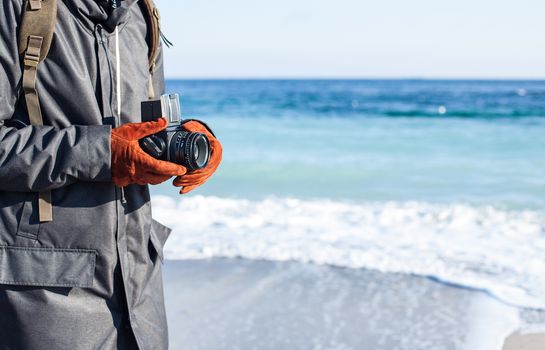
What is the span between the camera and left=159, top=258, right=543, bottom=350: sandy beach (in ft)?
11.8

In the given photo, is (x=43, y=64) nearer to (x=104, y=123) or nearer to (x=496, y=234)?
(x=104, y=123)

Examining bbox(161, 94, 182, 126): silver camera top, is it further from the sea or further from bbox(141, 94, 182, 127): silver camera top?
the sea

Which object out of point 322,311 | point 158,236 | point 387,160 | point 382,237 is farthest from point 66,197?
point 387,160

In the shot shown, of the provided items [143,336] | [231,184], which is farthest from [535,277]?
[231,184]

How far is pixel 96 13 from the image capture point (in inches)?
64.0

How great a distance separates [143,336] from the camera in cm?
178

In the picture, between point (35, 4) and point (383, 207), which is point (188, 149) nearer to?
point (35, 4)

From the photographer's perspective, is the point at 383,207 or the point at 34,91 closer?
the point at 34,91

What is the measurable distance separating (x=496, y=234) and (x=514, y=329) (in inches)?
100

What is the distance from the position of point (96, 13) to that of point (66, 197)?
1.39 feet

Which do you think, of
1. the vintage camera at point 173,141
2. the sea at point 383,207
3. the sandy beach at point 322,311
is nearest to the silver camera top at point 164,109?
the vintage camera at point 173,141

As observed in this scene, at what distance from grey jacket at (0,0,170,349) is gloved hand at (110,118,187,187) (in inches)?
1.1

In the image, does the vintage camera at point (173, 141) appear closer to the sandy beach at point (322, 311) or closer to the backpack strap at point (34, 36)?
the backpack strap at point (34, 36)

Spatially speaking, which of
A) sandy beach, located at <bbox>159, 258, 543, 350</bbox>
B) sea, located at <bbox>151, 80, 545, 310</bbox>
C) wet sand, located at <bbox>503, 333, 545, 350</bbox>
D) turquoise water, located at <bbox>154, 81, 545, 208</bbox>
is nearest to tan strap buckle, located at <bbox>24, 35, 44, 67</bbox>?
sandy beach, located at <bbox>159, 258, 543, 350</bbox>
